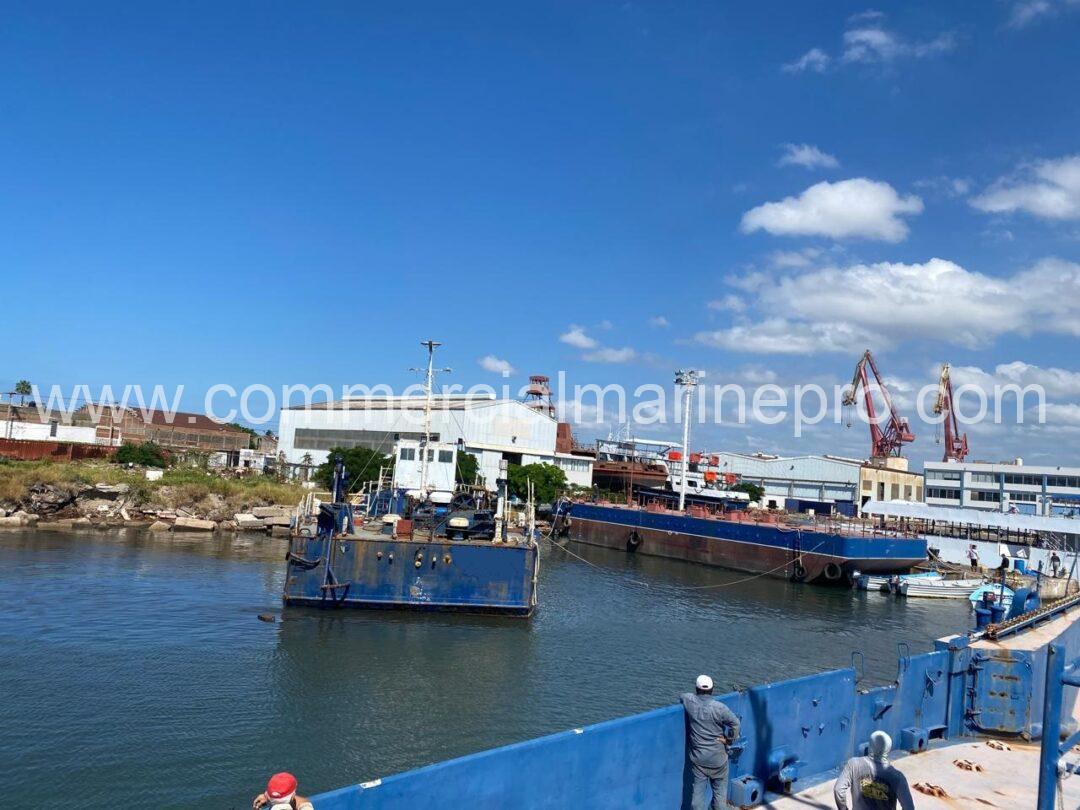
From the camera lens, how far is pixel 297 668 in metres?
18.0

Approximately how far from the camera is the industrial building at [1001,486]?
64.3 metres

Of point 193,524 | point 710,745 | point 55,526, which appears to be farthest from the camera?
point 193,524

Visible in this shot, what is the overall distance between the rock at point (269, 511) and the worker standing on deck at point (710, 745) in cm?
4695

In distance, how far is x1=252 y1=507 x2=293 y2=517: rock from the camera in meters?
49.5

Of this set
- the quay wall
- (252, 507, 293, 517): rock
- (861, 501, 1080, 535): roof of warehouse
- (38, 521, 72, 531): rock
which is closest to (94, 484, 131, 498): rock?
(38, 521, 72, 531): rock

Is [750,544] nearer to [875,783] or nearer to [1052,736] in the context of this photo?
[1052,736]

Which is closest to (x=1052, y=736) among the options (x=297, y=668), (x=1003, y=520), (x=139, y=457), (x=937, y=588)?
(x=297, y=668)

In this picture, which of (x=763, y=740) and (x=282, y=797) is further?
(x=763, y=740)

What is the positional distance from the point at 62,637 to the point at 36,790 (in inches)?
355

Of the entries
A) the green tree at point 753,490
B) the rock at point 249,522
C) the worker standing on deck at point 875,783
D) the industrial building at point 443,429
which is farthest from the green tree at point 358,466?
the worker standing on deck at point 875,783

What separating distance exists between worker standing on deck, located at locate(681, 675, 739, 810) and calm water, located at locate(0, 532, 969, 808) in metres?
7.33

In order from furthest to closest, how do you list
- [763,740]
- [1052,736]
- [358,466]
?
[358,466] → [763,740] → [1052,736]

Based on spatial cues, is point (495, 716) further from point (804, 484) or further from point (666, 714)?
point (804, 484)

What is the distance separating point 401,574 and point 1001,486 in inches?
2557
